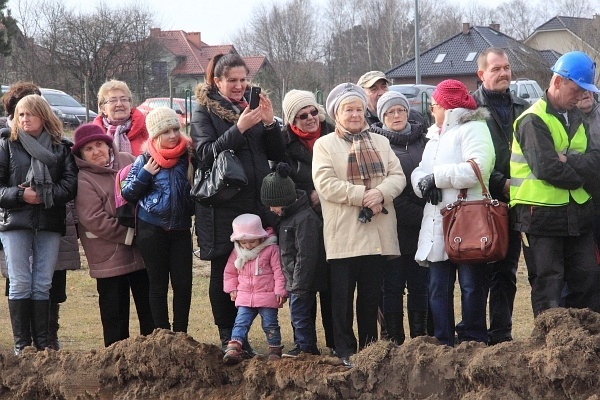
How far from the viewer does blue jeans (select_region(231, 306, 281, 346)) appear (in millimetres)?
6297

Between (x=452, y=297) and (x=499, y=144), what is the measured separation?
120 cm

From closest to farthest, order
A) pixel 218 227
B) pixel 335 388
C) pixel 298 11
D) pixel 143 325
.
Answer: pixel 335 388 → pixel 218 227 → pixel 143 325 → pixel 298 11

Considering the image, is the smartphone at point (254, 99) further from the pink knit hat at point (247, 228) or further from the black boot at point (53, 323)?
the black boot at point (53, 323)

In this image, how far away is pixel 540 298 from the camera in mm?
6105

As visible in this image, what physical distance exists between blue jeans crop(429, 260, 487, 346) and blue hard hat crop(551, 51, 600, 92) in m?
1.38

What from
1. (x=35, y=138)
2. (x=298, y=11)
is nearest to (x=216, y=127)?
(x=35, y=138)

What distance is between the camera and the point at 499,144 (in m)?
6.64

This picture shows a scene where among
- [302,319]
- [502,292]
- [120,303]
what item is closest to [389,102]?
[502,292]

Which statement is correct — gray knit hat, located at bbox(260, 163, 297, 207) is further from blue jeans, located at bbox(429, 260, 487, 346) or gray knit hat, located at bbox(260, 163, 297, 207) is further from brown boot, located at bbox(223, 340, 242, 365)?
blue jeans, located at bbox(429, 260, 487, 346)

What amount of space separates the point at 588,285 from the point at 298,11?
69718 millimetres

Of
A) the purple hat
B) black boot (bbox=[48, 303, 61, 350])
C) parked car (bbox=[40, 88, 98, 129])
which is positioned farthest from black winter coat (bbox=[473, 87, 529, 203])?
parked car (bbox=[40, 88, 98, 129])

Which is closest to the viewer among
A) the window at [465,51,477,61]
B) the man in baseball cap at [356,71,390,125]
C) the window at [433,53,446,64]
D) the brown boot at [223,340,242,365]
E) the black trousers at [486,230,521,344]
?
the brown boot at [223,340,242,365]

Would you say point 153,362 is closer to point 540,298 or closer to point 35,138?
point 35,138

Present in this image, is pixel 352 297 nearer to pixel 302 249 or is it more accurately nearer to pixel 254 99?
pixel 302 249
